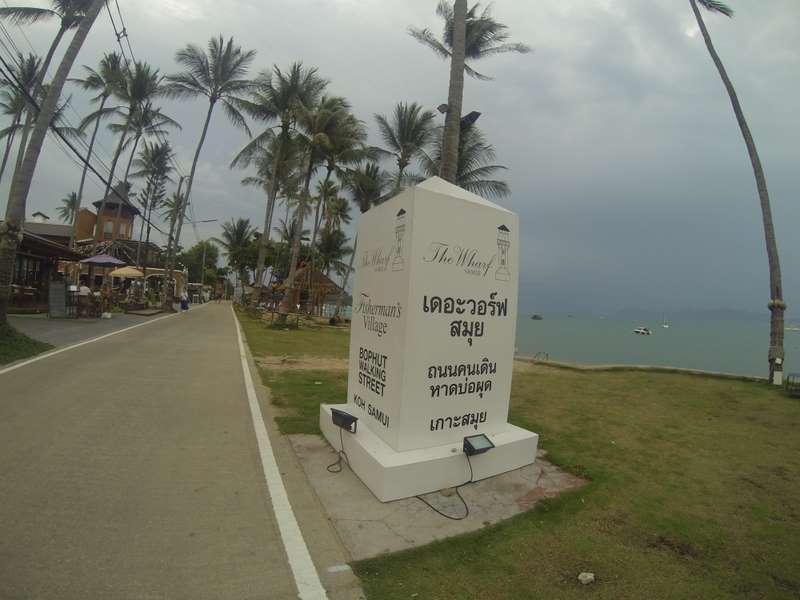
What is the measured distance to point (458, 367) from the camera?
14.6 ft

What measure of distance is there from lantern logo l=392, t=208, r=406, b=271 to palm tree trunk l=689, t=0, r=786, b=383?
38.1 feet

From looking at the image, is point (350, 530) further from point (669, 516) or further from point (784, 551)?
point (784, 551)

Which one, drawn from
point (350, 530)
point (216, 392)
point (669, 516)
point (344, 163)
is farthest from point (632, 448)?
point (344, 163)

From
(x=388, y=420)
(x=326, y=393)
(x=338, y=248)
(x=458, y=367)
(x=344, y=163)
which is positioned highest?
(x=344, y=163)

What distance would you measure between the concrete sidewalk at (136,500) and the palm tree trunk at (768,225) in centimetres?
1276

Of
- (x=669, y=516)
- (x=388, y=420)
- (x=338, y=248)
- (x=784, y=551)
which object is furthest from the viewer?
(x=338, y=248)

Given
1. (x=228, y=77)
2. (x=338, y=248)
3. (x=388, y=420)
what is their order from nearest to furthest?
1. (x=388, y=420)
2. (x=228, y=77)
3. (x=338, y=248)

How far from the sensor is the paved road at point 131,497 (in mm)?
2504

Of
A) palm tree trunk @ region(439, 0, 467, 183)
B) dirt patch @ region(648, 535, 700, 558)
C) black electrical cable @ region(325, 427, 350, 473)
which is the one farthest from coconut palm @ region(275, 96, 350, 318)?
dirt patch @ region(648, 535, 700, 558)

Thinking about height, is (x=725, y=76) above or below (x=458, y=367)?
above

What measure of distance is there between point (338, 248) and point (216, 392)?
140 feet

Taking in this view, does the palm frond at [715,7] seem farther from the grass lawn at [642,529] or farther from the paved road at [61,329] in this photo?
the paved road at [61,329]

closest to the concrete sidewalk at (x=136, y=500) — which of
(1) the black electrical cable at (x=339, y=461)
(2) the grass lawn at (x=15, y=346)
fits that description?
(1) the black electrical cable at (x=339, y=461)

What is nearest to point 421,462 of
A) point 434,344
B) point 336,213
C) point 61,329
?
point 434,344
